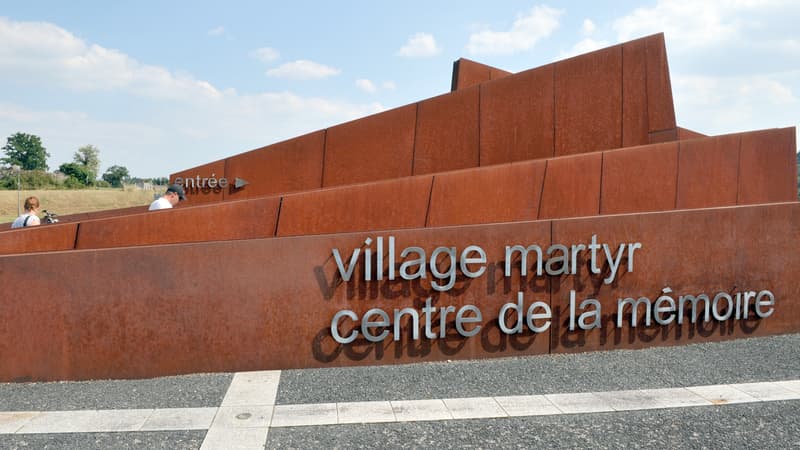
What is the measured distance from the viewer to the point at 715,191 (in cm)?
815

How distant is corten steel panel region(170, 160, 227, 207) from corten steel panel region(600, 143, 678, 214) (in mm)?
9062

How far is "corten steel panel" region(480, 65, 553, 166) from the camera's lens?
30.5ft

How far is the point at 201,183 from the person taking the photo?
1305cm

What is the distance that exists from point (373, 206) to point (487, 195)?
1.76 metres

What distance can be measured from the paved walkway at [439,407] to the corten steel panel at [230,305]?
0.25 metres

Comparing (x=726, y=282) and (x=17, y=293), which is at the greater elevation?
(x=726, y=282)

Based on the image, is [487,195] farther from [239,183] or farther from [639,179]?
[239,183]

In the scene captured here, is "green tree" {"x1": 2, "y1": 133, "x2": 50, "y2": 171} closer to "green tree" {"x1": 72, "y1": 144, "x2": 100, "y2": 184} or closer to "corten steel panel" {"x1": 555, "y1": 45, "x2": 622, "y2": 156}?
"green tree" {"x1": 72, "y1": 144, "x2": 100, "y2": 184}

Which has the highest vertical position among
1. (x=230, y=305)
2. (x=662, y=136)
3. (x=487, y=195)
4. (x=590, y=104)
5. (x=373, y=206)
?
(x=590, y=104)

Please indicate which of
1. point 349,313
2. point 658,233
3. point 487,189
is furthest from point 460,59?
point 349,313

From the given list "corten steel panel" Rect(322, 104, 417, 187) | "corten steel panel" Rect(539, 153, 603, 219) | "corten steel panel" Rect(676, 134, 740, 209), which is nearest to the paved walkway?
"corten steel panel" Rect(539, 153, 603, 219)

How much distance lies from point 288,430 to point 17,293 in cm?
390

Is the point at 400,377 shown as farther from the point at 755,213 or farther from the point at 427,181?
the point at 755,213

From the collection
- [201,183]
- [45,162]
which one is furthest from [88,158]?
[201,183]
